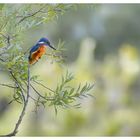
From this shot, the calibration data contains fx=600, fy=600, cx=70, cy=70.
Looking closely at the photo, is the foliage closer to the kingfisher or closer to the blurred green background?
the kingfisher

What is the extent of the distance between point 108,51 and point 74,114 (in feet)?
2.64

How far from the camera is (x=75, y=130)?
2170 millimetres

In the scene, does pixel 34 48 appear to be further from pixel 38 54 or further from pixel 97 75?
pixel 97 75

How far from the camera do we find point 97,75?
8.96 ft

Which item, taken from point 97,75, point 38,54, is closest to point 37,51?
point 38,54

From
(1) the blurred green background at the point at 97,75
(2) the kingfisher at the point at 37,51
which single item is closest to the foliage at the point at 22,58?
(2) the kingfisher at the point at 37,51

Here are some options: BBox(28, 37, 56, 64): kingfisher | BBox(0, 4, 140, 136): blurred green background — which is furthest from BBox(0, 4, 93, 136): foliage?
BBox(0, 4, 140, 136): blurred green background

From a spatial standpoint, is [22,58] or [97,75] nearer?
[22,58]

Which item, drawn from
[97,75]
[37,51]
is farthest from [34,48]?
[97,75]

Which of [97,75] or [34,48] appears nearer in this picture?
[34,48]

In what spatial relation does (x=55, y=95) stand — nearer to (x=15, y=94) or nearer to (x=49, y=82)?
(x=15, y=94)

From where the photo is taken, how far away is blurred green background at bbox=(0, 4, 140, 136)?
207 cm

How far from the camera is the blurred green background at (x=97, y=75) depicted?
207cm

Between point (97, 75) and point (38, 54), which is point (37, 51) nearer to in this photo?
point (38, 54)
